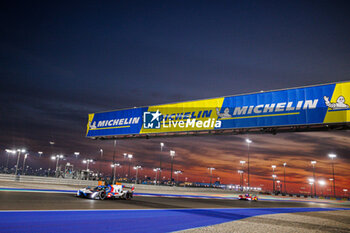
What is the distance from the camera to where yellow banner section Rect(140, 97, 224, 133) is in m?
20.1

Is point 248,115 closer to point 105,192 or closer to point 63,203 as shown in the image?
point 105,192

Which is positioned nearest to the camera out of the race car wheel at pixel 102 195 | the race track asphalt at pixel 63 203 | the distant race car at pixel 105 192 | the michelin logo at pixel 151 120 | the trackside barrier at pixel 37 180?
the race track asphalt at pixel 63 203

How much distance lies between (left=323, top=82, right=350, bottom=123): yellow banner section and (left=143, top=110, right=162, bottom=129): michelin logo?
41.6 ft

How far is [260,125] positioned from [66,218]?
13.5 metres

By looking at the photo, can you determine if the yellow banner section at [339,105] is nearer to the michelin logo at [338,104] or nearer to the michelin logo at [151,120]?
the michelin logo at [338,104]

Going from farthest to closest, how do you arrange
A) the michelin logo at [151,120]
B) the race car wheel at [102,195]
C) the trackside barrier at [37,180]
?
the trackside barrier at [37,180], the michelin logo at [151,120], the race car wheel at [102,195]

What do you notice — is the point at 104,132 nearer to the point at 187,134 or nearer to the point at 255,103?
the point at 187,134

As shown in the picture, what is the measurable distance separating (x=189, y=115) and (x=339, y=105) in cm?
1033

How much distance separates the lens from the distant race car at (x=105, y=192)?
20094 millimetres

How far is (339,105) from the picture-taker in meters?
15.9

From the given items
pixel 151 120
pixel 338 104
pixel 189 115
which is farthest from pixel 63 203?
pixel 338 104

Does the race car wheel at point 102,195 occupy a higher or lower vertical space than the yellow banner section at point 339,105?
lower

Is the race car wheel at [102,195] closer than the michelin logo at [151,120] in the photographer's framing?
Yes

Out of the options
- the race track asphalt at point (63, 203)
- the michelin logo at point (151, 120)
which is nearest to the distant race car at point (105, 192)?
the race track asphalt at point (63, 203)
